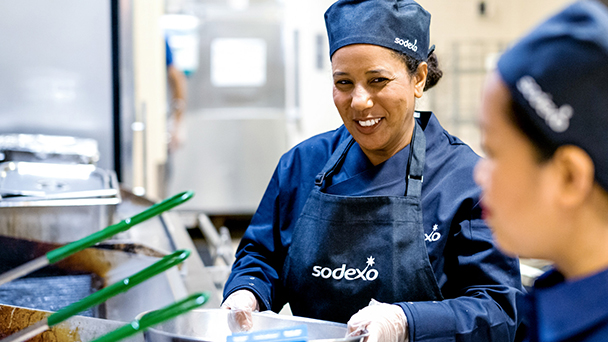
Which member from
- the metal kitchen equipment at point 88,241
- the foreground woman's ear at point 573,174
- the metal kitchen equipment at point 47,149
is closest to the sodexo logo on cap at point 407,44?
the metal kitchen equipment at point 88,241

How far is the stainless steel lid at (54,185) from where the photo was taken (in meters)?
1.57

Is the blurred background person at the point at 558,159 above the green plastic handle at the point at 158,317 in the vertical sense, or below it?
above

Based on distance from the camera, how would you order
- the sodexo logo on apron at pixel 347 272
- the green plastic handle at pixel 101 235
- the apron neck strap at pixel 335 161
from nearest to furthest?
the green plastic handle at pixel 101 235
the sodexo logo on apron at pixel 347 272
the apron neck strap at pixel 335 161

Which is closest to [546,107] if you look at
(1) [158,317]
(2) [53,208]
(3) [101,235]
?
(1) [158,317]

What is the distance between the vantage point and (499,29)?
3.95 m

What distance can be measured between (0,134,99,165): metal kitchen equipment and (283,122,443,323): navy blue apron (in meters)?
1.17

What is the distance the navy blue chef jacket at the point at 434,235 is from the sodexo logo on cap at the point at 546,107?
517 mm

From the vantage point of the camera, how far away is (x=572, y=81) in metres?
0.51

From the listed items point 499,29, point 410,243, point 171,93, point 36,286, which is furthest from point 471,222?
point 171,93

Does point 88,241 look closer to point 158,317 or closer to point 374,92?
point 158,317

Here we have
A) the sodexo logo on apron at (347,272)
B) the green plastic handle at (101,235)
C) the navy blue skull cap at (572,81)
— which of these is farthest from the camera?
the sodexo logo on apron at (347,272)

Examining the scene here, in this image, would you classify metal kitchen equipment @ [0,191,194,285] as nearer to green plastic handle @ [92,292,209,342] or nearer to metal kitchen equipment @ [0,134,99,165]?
green plastic handle @ [92,292,209,342]

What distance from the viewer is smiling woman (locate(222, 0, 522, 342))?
103 centimetres

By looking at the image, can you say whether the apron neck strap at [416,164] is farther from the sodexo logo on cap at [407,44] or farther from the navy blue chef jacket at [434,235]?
the sodexo logo on cap at [407,44]
